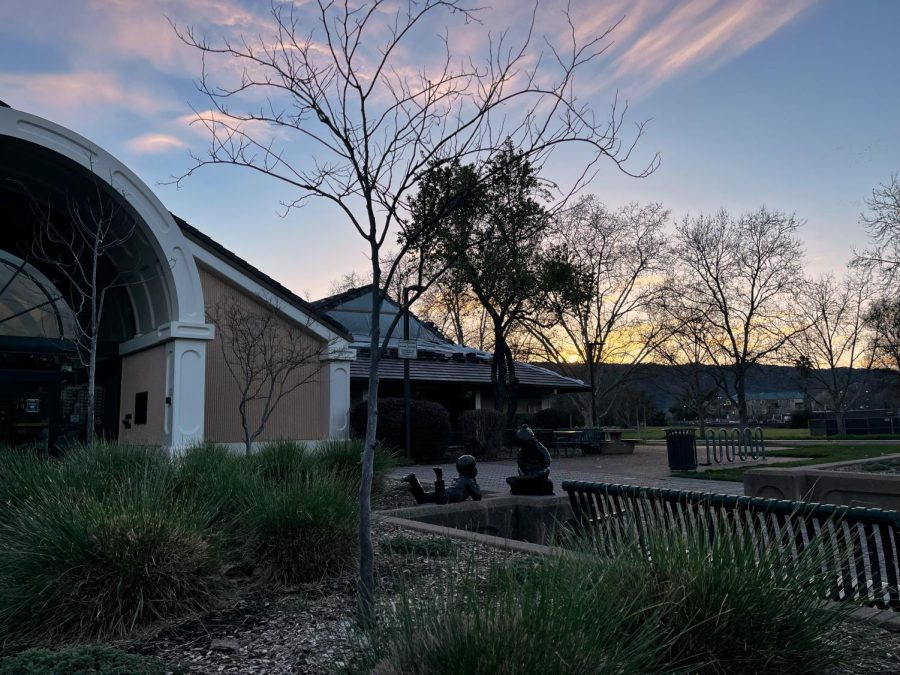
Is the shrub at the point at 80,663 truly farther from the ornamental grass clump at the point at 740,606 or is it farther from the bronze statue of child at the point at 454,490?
the bronze statue of child at the point at 454,490

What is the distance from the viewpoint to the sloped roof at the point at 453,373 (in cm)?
2395

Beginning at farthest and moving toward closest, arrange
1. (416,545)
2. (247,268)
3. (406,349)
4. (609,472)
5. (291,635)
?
(609,472) → (247,268) → (406,349) → (416,545) → (291,635)

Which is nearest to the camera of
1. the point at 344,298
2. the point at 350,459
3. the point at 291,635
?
the point at 291,635

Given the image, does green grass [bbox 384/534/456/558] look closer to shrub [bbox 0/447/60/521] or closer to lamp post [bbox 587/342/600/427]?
shrub [bbox 0/447/60/521]

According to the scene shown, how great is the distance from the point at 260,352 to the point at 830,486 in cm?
1204

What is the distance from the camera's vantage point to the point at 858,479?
8562 mm

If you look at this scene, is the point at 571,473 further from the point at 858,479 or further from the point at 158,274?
the point at 158,274

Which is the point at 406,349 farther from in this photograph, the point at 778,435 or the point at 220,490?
the point at 778,435

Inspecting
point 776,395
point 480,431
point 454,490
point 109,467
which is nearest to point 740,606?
point 454,490

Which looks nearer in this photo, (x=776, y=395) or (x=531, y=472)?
(x=531, y=472)

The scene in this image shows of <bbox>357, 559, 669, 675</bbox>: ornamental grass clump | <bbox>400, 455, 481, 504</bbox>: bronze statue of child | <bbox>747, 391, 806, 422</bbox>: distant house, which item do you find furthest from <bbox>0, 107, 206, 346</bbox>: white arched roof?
<bbox>747, 391, 806, 422</bbox>: distant house

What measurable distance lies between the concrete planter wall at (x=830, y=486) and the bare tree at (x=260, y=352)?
1011 centimetres

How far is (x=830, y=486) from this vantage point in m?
8.84

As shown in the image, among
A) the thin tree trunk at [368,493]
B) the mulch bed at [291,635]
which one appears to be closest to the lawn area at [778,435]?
the mulch bed at [291,635]
